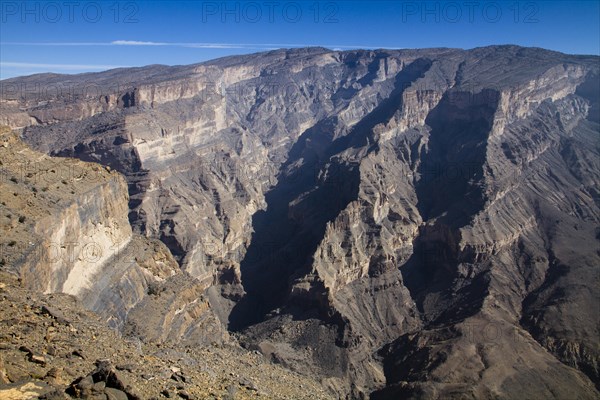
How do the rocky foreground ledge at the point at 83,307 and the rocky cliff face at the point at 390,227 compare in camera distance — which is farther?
the rocky cliff face at the point at 390,227

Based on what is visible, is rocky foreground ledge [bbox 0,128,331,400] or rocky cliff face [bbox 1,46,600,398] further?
rocky cliff face [bbox 1,46,600,398]

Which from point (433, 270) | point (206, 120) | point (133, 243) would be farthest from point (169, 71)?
point (133, 243)

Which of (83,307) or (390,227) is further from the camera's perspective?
(390,227)

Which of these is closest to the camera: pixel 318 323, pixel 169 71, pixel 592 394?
pixel 592 394

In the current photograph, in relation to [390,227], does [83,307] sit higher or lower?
higher

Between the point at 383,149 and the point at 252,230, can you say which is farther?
the point at 383,149

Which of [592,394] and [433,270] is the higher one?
[433,270]

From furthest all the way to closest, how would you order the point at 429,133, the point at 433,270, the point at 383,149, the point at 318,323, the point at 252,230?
the point at 429,133
the point at 383,149
the point at 252,230
the point at 433,270
the point at 318,323

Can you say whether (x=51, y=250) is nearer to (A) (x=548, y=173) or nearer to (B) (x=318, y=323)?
(B) (x=318, y=323)
